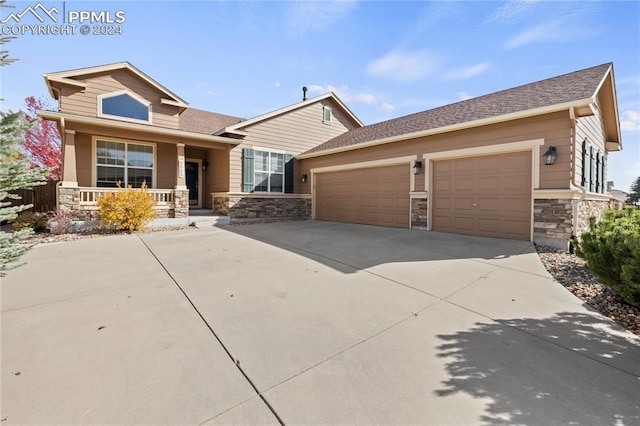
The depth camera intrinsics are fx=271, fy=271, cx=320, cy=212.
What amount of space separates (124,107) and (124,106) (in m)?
0.04

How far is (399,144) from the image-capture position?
9.39m

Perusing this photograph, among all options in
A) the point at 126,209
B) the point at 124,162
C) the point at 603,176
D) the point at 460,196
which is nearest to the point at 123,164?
the point at 124,162

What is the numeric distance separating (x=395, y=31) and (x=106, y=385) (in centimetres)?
1018

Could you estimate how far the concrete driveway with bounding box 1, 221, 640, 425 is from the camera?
5.49 ft

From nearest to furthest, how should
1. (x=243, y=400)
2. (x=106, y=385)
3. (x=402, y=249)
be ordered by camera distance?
(x=243, y=400) → (x=106, y=385) → (x=402, y=249)

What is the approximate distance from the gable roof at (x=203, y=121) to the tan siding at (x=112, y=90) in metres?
0.98

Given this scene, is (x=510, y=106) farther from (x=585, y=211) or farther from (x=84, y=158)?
(x=84, y=158)

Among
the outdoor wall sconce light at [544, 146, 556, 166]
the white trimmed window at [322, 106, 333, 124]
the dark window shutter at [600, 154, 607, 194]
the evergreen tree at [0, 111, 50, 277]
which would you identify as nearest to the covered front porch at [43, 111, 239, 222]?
the white trimmed window at [322, 106, 333, 124]

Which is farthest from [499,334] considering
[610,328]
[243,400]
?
[243,400]

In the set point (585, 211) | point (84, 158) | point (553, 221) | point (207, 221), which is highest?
point (84, 158)

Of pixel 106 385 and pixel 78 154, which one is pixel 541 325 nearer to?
pixel 106 385

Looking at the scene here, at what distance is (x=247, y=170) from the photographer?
11766 mm

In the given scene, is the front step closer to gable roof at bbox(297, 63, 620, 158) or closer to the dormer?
the dormer

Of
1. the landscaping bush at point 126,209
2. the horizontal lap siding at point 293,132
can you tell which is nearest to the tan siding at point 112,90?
the horizontal lap siding at point 293,132
